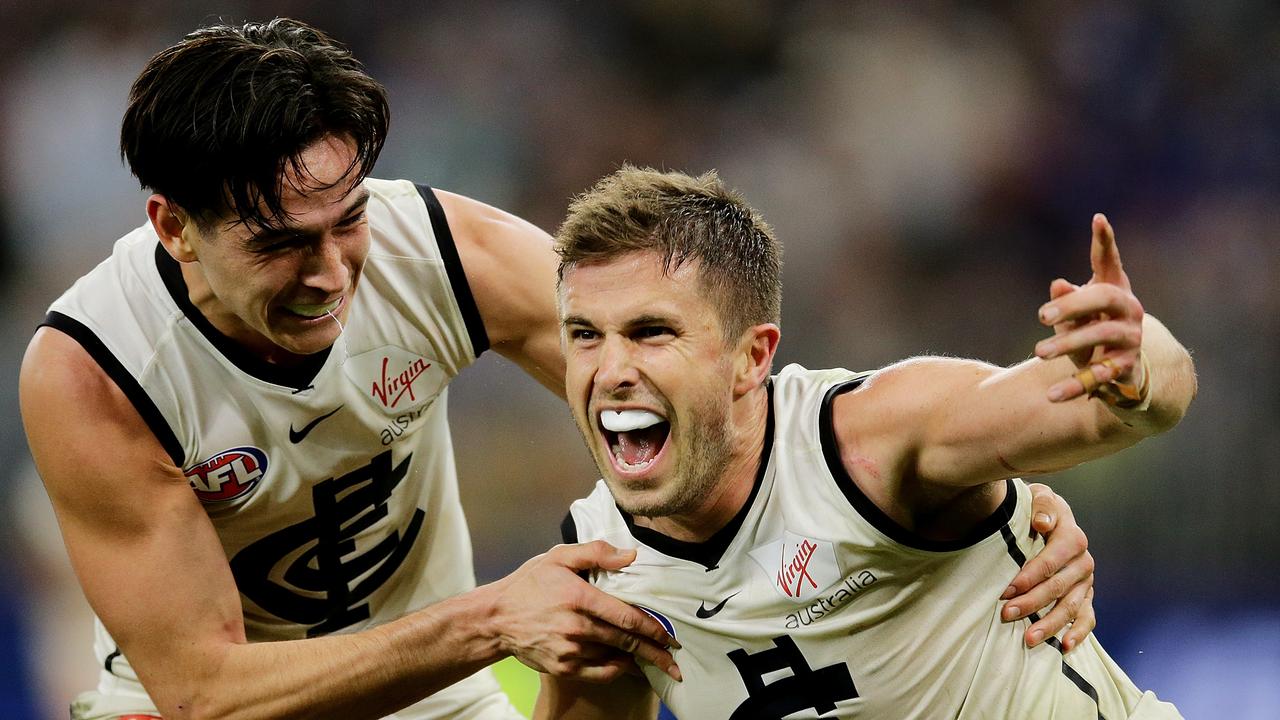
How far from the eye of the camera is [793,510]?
9.29 feet

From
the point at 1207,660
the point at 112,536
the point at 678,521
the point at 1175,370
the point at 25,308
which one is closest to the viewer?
the point at 1175,370

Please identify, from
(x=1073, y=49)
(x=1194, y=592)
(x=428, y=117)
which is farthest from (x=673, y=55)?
(x=1194, y=592)

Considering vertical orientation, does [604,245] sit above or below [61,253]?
below

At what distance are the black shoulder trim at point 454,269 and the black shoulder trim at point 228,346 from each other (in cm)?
44

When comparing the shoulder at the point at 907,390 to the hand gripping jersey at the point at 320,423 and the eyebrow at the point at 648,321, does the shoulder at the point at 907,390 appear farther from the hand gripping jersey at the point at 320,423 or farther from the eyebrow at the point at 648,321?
the hand gripping jersey at the point at 320,423

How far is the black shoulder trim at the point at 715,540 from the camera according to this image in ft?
9.47

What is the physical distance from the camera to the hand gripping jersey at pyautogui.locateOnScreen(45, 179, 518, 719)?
3.18 m

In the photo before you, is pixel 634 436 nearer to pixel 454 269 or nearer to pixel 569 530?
pixel 569 530

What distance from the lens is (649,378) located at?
105 inches

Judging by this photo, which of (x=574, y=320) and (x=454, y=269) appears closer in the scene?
(x=574, y=320)

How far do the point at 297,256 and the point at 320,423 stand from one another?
0.58 metres

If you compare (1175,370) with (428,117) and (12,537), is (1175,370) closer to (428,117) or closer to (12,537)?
(12,537)

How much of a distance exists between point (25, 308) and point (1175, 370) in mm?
6561

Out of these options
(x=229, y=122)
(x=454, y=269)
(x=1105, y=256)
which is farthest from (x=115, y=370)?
(x=1105, y=256)
